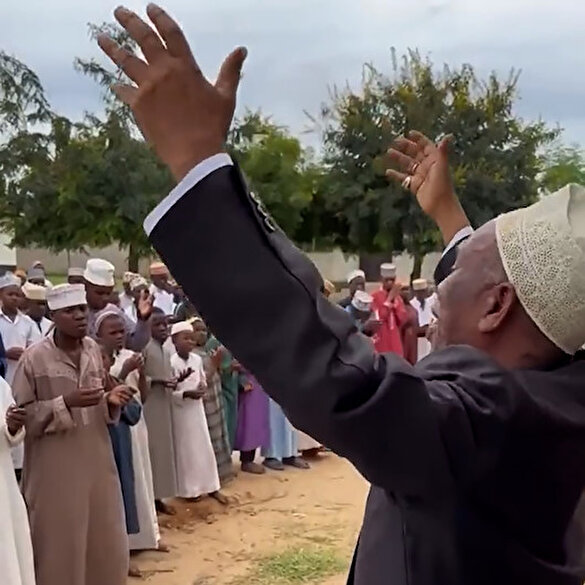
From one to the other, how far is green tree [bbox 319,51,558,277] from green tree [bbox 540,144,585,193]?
3.93 feet

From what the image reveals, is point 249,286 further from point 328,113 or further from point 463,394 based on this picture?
point 328,113

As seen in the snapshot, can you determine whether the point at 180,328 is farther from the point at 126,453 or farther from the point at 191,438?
the point at 126,453

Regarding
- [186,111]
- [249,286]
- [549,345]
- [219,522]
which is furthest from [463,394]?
[219,522]

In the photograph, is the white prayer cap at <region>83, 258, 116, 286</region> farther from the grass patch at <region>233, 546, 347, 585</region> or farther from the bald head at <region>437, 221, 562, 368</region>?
the bald head at <region>437, 221, 562, 368</region>

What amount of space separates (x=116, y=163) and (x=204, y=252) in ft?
60.7

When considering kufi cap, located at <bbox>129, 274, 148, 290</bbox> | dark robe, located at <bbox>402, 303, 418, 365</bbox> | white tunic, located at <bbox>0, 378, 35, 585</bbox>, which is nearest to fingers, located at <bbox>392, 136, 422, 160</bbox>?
white tunic, located at <bbox>0, 378, 35, 585</bbox>

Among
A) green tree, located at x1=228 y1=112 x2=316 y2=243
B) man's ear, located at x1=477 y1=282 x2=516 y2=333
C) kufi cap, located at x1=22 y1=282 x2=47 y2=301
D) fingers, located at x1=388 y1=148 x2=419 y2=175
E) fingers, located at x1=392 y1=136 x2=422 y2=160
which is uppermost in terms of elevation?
green tree, located at x1=228 y1=112 x2=316 y2=243

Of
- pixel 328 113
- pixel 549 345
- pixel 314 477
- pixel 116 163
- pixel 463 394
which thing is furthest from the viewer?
pixel 328 113

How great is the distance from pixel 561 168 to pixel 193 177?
28.4 m

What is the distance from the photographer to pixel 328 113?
24594 millimetres

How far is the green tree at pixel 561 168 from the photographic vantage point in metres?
25.1

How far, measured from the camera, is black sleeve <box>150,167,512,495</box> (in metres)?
1.12

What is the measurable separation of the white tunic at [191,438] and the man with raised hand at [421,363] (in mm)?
6018

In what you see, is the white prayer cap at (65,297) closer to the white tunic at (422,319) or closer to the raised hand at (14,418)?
the raised hand at (14,418)
